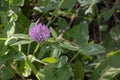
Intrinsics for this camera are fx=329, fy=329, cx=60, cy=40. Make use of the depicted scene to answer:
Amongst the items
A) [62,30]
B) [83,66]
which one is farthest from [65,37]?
[83,66]

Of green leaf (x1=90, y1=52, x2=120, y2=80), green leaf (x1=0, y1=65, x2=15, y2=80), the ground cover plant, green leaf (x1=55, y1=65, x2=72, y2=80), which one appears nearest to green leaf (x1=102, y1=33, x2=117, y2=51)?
the ground cover plant

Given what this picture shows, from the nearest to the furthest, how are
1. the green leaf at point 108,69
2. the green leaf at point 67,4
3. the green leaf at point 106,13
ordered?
1. the green leaf at point 108,69
2. the green leaf at point 67,4
3. the green leaf at point 106,13

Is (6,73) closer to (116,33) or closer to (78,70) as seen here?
(78,70)

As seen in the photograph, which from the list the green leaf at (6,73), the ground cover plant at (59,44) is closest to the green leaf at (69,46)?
the ground cover plant at (59,44)

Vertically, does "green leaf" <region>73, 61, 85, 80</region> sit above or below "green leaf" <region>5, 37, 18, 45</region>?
below

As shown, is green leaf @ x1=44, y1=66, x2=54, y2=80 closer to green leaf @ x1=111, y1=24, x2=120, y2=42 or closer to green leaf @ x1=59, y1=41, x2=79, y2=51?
green leaf @ x1=59, y1=41, x2=79, y2=51

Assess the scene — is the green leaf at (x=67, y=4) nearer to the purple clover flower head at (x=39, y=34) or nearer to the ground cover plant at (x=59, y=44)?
the ground cover plant at (x=59, y=44)

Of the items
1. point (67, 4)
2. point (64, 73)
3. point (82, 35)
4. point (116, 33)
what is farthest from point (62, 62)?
point (116, 33)
